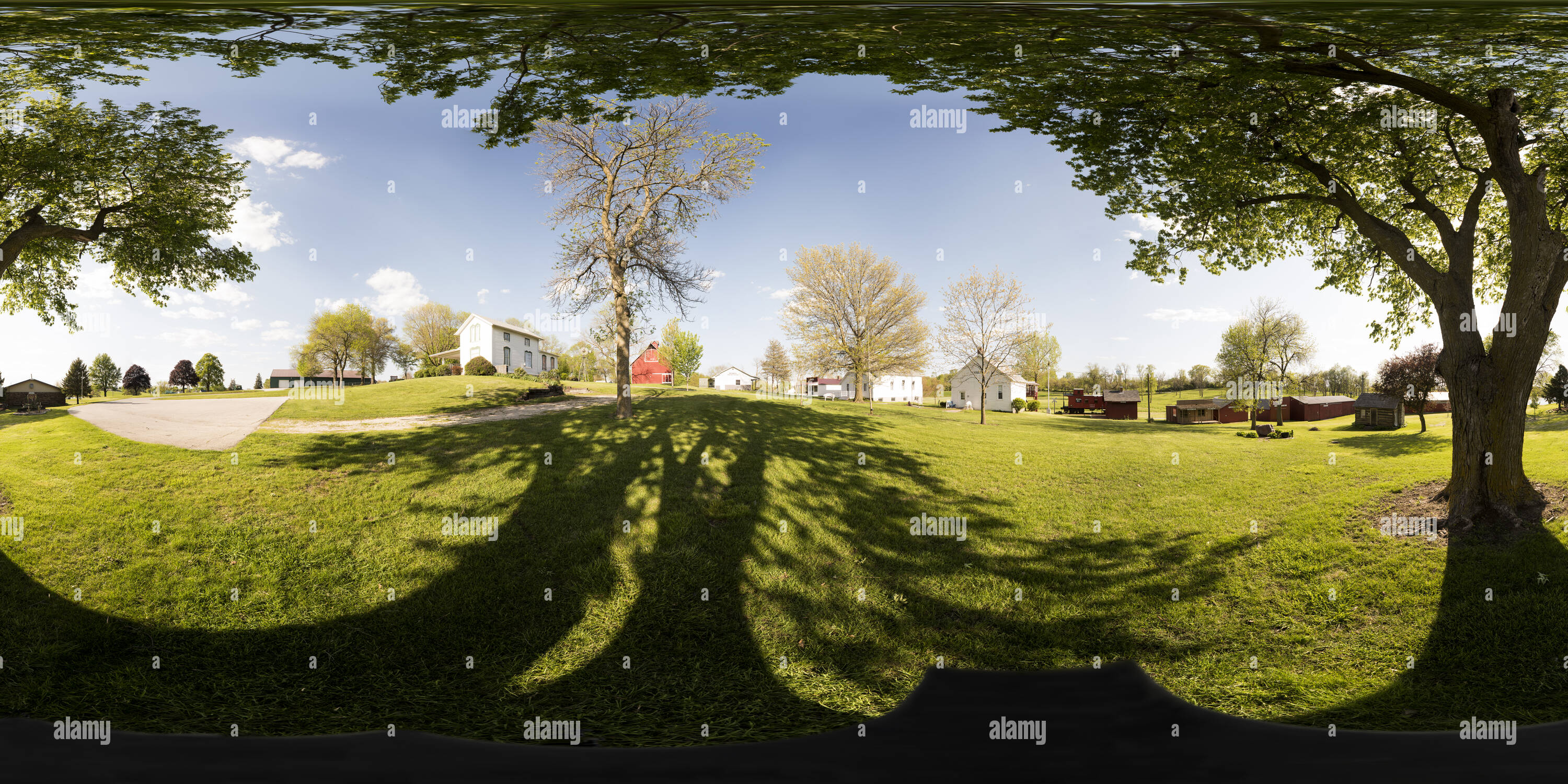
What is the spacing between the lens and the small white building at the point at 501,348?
3.82 metres

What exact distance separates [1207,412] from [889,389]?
2.29 m

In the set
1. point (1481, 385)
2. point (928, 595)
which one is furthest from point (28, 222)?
point (1481, 385)

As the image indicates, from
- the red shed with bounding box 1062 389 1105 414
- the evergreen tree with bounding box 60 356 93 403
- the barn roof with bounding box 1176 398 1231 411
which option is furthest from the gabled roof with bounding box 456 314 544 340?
the barn roof with bounding box 1176 398 1231 411

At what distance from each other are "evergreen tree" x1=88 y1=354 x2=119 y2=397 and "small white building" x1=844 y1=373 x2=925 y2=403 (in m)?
5.10

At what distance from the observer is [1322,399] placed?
123 inches

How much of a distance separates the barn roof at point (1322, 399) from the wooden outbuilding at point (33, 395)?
27.3ft

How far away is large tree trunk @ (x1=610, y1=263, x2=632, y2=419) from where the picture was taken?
4039 millimetres

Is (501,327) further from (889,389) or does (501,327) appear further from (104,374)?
(889,389)

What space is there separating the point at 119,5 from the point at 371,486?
2.69 m

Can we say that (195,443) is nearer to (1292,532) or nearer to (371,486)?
(371,486)

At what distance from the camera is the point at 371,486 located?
2760 millimetres
